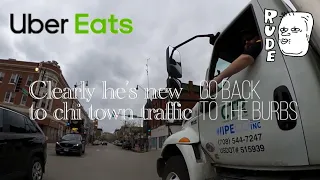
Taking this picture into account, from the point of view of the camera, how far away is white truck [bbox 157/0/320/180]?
2127mm

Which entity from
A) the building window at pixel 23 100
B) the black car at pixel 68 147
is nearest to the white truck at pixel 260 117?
the black car at pixel 68 147

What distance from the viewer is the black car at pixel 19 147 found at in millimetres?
5676

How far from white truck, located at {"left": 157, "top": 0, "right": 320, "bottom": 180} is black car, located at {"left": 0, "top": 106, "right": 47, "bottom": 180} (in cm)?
371

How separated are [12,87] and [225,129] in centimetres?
5308

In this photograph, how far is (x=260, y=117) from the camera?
251 centimetres

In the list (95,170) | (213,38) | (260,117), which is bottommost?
(95,170)

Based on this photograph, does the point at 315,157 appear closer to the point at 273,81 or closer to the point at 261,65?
the point at 273,81

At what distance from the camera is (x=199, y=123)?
377 centimetres

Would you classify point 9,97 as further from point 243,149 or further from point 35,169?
point 243,149

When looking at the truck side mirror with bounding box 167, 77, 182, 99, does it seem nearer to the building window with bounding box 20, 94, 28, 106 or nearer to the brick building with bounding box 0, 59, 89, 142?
the brick building with bounding box 0, 59, 89, 142

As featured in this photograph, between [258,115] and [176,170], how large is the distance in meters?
1.66

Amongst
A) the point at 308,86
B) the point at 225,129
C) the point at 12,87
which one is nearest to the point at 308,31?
the point at 308,86

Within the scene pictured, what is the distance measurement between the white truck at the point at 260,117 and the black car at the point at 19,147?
3.71 metres

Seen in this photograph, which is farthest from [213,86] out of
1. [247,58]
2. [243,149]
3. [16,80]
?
[16,80]
